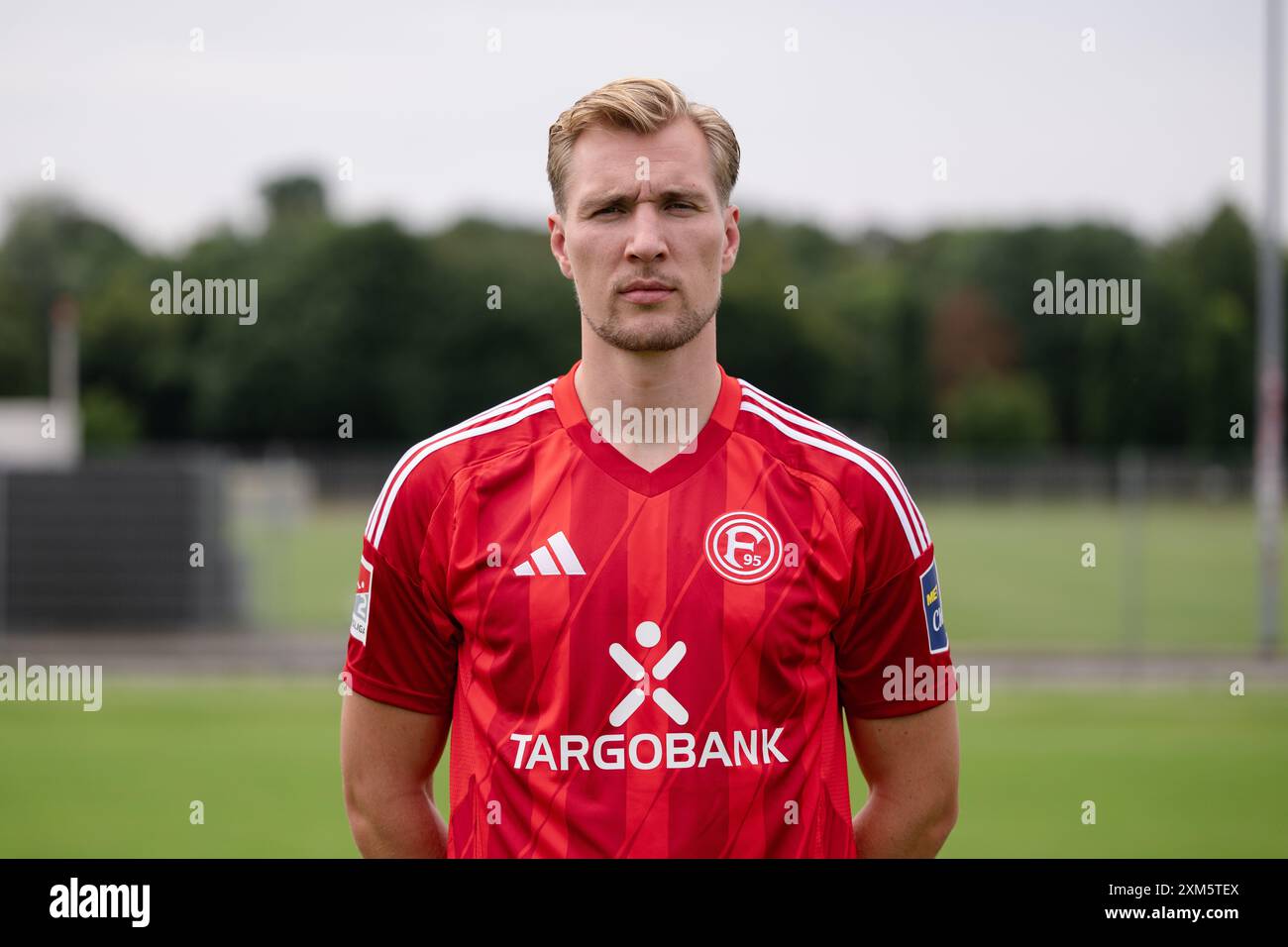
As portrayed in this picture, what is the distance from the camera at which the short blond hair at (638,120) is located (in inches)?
105

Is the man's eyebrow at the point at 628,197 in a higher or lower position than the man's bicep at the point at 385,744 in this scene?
higher

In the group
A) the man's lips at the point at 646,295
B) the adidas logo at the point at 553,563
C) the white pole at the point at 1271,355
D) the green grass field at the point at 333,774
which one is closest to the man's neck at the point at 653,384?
the man's lips at the point at 646,295

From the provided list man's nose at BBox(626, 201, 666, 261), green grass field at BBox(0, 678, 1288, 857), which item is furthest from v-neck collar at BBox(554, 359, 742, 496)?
Answer: green grass field at BBox(0, 678, 1288, 857)

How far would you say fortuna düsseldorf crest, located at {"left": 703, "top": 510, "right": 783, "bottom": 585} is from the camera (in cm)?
265

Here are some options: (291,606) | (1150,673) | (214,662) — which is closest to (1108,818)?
(1150,673)

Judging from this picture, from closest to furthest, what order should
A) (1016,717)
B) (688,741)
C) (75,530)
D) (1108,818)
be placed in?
(688,741) < (1108,818) < (1016,717) < (75,530)

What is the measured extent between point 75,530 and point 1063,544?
20.3m

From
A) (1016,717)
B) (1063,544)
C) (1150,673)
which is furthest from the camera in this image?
(1063,544)

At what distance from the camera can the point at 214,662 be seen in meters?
14.0

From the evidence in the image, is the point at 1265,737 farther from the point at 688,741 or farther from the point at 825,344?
the point at 825,344

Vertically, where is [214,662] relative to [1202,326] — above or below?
below

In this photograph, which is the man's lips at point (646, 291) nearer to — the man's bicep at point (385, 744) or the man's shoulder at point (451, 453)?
the man's shoulder at point (451, 453)

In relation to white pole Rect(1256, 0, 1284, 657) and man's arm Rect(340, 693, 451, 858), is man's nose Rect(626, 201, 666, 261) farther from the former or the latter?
white pole Rect(1256, 0, 1284, 657)

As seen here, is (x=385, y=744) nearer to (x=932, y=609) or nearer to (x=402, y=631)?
(x=402, y=631)
